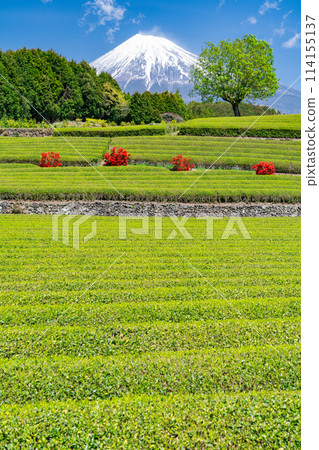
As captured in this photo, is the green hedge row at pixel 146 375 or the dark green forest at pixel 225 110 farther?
the dark green forest at pixel 225 110

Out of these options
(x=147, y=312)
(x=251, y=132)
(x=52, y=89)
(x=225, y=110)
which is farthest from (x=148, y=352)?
(x=225, y=110)

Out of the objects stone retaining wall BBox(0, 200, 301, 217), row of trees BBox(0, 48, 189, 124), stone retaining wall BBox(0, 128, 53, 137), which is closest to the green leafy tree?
row of trees BBox(0, 48, 189, 124)

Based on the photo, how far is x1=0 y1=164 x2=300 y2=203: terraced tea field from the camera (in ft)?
58.9

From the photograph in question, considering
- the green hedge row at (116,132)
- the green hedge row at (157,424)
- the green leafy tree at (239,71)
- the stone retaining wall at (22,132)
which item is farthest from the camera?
the green leafy tree at (239,71)

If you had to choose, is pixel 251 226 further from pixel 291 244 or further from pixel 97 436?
pixel 97 436

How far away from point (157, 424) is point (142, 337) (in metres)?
1.93

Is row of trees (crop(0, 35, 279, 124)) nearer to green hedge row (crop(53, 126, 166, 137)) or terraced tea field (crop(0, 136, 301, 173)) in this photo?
green hedge row (crop(53, 126, 166, 137))

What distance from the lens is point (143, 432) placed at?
12.2 ft

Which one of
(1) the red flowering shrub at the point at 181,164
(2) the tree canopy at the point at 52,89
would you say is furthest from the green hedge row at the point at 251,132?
(2) the tree canopy at the point at 52,89

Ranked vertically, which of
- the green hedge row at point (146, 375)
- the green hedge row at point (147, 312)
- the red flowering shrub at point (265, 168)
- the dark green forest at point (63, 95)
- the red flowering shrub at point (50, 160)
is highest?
the dark green forest at point (63, 95)

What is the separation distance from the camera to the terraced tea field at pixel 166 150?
25.9 meters

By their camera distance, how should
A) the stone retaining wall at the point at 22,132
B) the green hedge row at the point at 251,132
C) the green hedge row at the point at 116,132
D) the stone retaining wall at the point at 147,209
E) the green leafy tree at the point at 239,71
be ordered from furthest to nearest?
the green leafy tree at the point at 239,71
the stone retaining wall at the point at 22,132
the green hedge row at the point at 116,132
the green hedge row at the point at 251,132
the stone retaining wall at the point at 147,209

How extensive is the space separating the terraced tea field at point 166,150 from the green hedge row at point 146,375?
2176 centimetres

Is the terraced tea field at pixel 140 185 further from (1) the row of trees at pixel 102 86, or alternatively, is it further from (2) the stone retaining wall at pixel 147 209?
(1) the row of trees at pixel 102 86
